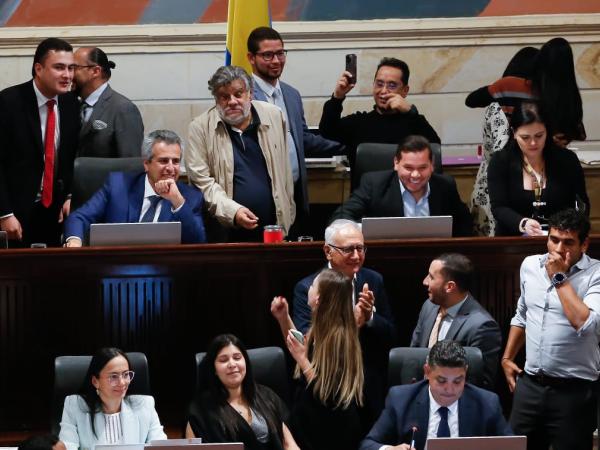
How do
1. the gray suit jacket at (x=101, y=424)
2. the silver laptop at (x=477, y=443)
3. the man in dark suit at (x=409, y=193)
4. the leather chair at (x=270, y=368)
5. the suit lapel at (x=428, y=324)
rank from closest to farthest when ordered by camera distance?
the silver laptop at (x=477, y=443) < the gray suit jacket at (x=101, y=424) < the leather chair at (x=270, y=368) < the suit lapel at (x=428, y=324) < the man in dark suit at (x=409, y=193)

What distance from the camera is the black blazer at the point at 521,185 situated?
23.0 ft

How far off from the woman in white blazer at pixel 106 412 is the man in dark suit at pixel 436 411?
87 centimetres

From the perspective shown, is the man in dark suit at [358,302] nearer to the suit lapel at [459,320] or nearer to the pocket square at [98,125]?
the suit lapel at [459,320]

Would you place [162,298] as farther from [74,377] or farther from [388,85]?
[388,85]

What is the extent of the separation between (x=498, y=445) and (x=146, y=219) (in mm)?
2247

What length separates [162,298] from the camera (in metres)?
6.60

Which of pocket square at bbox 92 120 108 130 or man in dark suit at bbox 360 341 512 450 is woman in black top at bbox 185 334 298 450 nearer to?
man in dark suit at bbox 360 341 512 450

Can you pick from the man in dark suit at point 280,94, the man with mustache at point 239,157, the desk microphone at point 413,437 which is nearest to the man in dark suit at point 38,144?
the man with mustache at point 239,157

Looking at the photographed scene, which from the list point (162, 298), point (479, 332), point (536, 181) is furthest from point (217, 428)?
point (536, 181)

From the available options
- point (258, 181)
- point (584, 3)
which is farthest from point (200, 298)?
point (584, 3)

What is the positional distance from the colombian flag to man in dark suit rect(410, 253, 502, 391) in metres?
2.56

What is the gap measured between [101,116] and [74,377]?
1967 mm

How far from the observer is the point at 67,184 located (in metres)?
7.34

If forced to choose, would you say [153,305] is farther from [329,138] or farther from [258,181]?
[329,138]
